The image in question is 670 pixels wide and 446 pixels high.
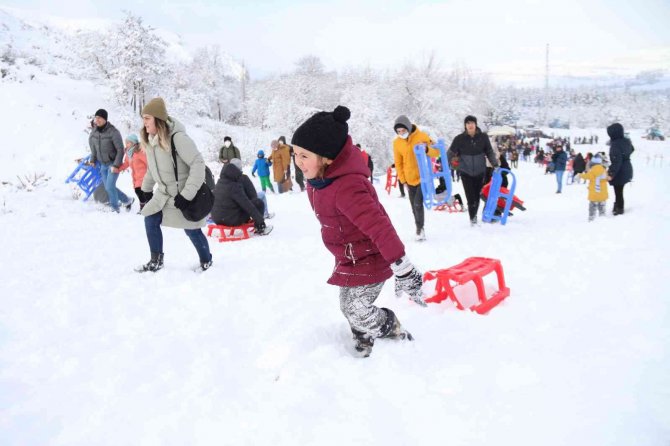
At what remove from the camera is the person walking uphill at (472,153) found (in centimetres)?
657

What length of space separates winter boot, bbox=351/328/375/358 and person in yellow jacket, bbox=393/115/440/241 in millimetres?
3745

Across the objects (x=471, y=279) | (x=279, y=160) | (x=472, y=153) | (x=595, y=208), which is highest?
(x=472, y=153)

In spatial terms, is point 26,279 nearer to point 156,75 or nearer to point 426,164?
point 426,164

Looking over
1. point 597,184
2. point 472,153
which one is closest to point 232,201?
point 472,153

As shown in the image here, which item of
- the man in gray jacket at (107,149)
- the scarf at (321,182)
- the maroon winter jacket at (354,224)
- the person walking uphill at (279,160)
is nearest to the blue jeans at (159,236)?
the maroon winter jacket at (354,224)

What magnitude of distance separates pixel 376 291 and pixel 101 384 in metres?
1.76

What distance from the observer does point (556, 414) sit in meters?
2.16

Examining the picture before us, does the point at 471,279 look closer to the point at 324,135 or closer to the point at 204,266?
the point at 324,135

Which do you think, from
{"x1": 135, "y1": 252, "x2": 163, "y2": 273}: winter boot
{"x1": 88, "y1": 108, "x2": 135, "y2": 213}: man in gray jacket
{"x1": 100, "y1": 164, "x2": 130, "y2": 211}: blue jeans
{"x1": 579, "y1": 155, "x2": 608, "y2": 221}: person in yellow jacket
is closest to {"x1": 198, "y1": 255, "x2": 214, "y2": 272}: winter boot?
{"x1": 135, "y1": 252, "x2": 163, "y2": 273}: winter boot

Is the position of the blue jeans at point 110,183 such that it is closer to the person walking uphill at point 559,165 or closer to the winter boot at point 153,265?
the winter boot at point 153,265

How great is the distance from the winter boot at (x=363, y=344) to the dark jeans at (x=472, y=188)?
458cm

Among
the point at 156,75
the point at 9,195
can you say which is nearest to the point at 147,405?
the point at 9,195

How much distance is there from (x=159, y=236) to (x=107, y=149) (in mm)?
3889

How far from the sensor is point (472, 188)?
22.4 feet
